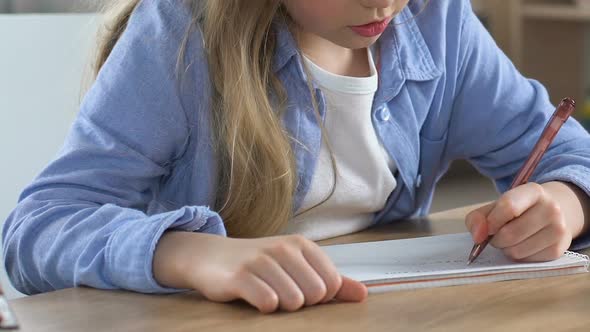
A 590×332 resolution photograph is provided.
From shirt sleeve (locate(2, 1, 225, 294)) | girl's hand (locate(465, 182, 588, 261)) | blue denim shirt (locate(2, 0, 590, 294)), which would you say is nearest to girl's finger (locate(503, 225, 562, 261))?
girl's hand (locate(465, 182, 588, 261))

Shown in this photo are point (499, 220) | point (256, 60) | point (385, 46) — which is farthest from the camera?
point (385, 46)

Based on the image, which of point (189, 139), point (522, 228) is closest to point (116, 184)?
point (189, 139)

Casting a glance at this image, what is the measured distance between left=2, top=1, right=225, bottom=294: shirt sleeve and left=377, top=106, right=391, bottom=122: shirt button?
0.22 metres

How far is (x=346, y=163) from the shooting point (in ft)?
3.44

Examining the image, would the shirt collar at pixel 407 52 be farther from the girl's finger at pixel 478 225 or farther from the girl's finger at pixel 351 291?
the girl's finger at pixel 351 291

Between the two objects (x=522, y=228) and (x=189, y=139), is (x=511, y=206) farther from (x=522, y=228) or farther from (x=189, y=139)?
(x=189, y=139)

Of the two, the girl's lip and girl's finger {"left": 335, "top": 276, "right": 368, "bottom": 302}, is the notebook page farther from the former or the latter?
the girl's lip

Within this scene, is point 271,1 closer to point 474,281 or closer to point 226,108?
point 226,108

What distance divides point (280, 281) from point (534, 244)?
0.25 meters

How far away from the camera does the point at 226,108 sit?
930 mm

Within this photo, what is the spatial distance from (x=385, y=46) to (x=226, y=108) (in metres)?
0.23

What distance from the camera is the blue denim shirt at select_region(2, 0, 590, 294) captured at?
2.62ft

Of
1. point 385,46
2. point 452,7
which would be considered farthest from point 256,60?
point 452,7

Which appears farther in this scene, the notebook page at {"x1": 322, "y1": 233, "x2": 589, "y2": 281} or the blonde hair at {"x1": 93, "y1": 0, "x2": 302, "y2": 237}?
the blonde hair at {"x1": 93, "y1": 0, "x2": 302, "y2": 237}
